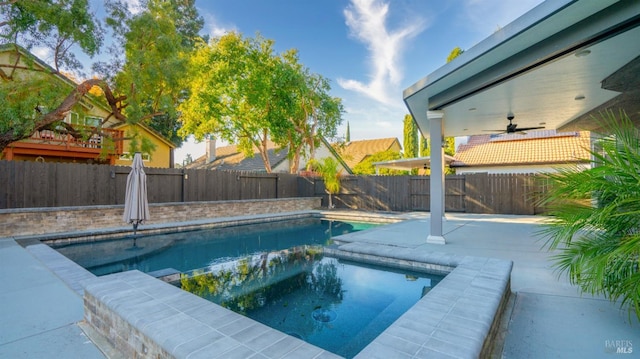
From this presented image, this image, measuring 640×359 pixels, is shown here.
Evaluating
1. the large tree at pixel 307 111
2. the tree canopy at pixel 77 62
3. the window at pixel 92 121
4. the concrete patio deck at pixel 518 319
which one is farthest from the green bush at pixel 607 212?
the window at pixel 92 121

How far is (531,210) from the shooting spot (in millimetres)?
11680

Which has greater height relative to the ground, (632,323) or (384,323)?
(632,323)

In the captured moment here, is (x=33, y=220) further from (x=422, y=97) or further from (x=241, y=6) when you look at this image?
(x=241, y=6)

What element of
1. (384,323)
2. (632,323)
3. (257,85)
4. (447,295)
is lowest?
(384,323)

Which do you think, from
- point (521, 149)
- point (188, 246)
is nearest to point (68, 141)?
point (188, 246)

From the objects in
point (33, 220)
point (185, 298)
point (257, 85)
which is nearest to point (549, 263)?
point (185, 298)

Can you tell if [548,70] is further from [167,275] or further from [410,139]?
[410,139]

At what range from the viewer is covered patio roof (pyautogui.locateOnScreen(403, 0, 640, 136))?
316cm

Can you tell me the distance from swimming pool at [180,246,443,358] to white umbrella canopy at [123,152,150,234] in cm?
365

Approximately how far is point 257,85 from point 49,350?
605 inches

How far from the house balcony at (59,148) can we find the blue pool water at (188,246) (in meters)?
6.76

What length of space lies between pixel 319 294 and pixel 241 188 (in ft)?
33.3

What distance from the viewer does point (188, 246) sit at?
23.9 feet

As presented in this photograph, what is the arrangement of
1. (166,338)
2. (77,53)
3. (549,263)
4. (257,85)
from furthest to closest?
(257,85), (77,53), (549,263), (166,338)
